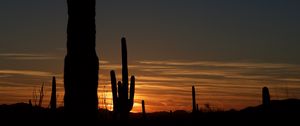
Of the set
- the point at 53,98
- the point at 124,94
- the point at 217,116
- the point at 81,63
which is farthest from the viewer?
the point at 53,98

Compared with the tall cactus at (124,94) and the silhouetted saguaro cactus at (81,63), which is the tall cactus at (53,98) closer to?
the tall cactus at (124,94)

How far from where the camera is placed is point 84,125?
9688 millimetres

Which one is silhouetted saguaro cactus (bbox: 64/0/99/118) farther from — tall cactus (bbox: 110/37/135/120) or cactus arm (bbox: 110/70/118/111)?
cactus arm (bbox: 110/70/118/111)

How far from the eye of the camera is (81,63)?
995 cm

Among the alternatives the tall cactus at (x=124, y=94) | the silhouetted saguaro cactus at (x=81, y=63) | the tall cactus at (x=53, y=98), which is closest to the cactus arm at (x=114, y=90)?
the tall cactus at (x=124, y=94)

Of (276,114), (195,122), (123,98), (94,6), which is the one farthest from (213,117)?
(94,6)

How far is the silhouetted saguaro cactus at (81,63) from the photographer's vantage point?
32.1 feet

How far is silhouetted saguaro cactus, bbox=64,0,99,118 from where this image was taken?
9773mm

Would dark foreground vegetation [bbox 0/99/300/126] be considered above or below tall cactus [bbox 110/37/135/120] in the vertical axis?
below

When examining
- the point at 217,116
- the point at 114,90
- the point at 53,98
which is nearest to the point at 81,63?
the point at 114,90

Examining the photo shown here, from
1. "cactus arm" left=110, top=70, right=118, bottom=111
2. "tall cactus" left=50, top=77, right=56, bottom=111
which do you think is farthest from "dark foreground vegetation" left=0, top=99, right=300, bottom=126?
"cactus arm" left=110, top=70, right=118, bottom=111

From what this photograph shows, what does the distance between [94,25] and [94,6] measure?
42 centimetres

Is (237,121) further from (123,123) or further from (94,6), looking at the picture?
(94,6)

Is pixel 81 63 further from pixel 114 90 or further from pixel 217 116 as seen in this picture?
pixel 217 116
